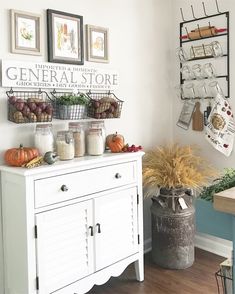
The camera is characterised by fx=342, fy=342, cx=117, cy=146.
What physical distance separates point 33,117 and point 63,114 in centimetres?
25

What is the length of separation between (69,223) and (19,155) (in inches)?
20.4

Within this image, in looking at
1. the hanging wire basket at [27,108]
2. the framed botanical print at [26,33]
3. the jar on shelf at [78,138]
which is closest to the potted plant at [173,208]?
the jar on shelf at [78,138]

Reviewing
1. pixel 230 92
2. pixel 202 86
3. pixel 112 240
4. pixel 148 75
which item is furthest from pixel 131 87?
pixel 112 240

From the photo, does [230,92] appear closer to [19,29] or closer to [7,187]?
[19,29]

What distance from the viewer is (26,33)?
2.24 metres

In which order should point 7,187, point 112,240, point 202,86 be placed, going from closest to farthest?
point 7,187 → point 112,240 → point 202,86

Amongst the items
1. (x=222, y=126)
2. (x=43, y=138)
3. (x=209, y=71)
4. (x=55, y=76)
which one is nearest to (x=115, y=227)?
(x=43, y=138)

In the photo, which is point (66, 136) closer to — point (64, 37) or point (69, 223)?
point (69, 223)

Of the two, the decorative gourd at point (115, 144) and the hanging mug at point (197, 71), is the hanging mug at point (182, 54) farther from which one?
the decorative gourd at point (115, 144)

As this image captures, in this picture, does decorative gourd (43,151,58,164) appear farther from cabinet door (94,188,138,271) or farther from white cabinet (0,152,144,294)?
cabinet door (94,188,138,271)

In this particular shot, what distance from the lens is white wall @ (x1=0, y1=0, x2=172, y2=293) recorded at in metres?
2.62

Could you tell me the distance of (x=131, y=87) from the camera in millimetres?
2963

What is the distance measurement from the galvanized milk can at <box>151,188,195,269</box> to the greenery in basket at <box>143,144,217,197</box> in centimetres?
10

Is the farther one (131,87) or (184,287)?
(131,87)
